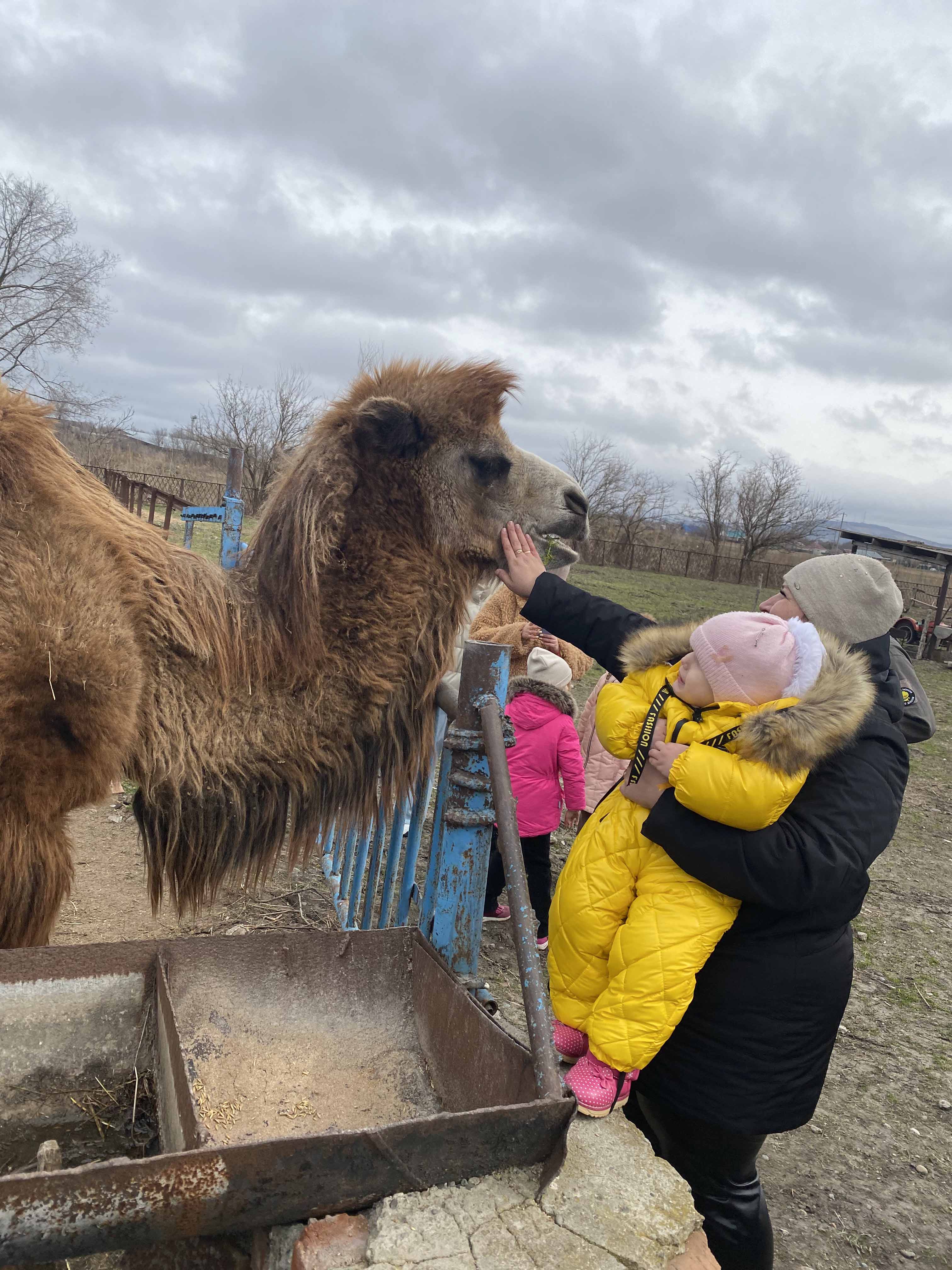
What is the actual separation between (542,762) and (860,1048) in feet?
7.50

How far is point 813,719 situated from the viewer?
1926 mm

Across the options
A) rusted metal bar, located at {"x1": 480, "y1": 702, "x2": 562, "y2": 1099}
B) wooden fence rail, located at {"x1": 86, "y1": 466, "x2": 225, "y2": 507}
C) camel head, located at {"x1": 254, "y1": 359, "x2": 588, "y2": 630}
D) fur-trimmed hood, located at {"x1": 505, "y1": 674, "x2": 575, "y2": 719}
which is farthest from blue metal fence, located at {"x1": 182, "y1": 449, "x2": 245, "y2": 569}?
wooden fence rail, located at {"x1": 86, "y1": 466, "x2": 225, "y2": 507}

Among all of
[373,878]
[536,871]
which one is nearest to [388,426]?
[373,878]

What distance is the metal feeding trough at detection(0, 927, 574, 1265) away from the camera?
5.22ft

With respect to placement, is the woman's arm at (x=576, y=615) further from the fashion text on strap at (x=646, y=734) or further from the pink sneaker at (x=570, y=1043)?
the pink sneaker at (x=570, y=1043)

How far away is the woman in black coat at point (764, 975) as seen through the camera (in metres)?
1.99

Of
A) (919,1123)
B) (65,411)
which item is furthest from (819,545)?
(919,1123)

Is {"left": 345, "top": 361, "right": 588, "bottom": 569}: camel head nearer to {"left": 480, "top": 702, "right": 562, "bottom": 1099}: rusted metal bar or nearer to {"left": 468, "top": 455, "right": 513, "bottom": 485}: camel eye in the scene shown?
{"left": 468, "top": 455, "right": 513, "bottom": 485}: camel eye

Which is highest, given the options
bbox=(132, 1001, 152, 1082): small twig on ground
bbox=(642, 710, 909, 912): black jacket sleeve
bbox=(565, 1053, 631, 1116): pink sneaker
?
bbox=(642, 710, 909, 912): black jacket sleeve

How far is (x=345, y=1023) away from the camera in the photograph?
102 inches

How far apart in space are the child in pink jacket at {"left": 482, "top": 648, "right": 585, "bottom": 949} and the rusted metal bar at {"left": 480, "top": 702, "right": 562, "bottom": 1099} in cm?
257

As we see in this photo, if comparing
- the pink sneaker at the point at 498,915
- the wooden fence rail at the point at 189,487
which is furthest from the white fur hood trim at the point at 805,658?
the wooden fence rail at the point at 189,487

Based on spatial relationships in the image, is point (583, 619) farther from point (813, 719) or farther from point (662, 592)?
point (662, 592)

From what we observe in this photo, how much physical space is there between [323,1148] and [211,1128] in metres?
0.91
